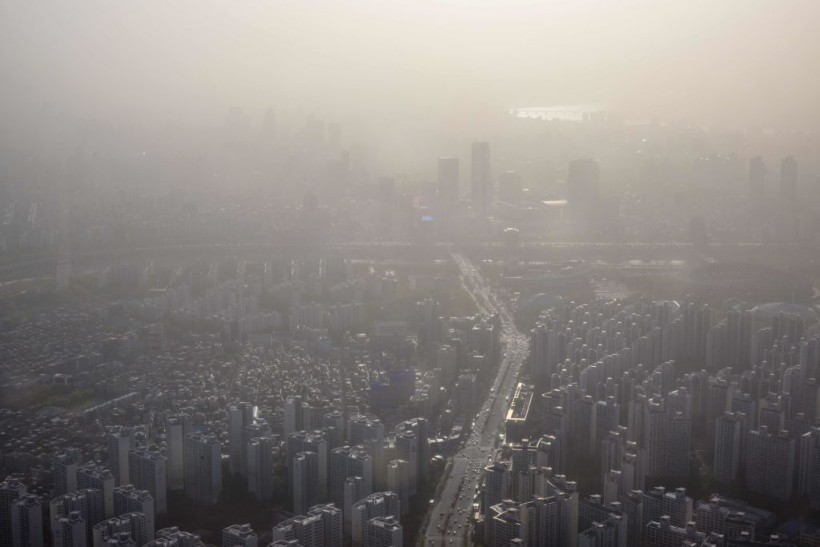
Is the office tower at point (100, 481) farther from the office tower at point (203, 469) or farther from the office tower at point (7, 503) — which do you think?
the office tower at point (203, 469)

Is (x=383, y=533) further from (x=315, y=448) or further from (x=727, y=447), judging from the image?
(x=727, y=447)

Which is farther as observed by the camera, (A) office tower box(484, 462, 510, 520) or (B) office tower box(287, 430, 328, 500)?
(B) office tower box(287, 430, 328, 500)

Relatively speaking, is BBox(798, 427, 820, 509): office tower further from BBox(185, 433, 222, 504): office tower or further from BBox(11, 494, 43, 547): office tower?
BBox(11, 494, 43, 547): office tower

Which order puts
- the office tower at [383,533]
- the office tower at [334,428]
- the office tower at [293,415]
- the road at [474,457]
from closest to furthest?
the office tower at [383,533], the road at [474,457], the office tower at [334,428], the office tower at [293,415]

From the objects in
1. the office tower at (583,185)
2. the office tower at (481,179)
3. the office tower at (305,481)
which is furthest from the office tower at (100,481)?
the office tower at (583,185)

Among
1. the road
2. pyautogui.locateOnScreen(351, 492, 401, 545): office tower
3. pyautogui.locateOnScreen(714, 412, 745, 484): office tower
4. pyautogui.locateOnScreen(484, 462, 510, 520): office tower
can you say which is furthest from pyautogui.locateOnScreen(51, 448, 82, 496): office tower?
pyautogui.locateOnScreen(714, 412, 745, 484): office tower

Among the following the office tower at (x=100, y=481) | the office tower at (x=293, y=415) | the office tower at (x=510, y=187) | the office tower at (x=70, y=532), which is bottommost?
the office tower at (x=70, y=532)
